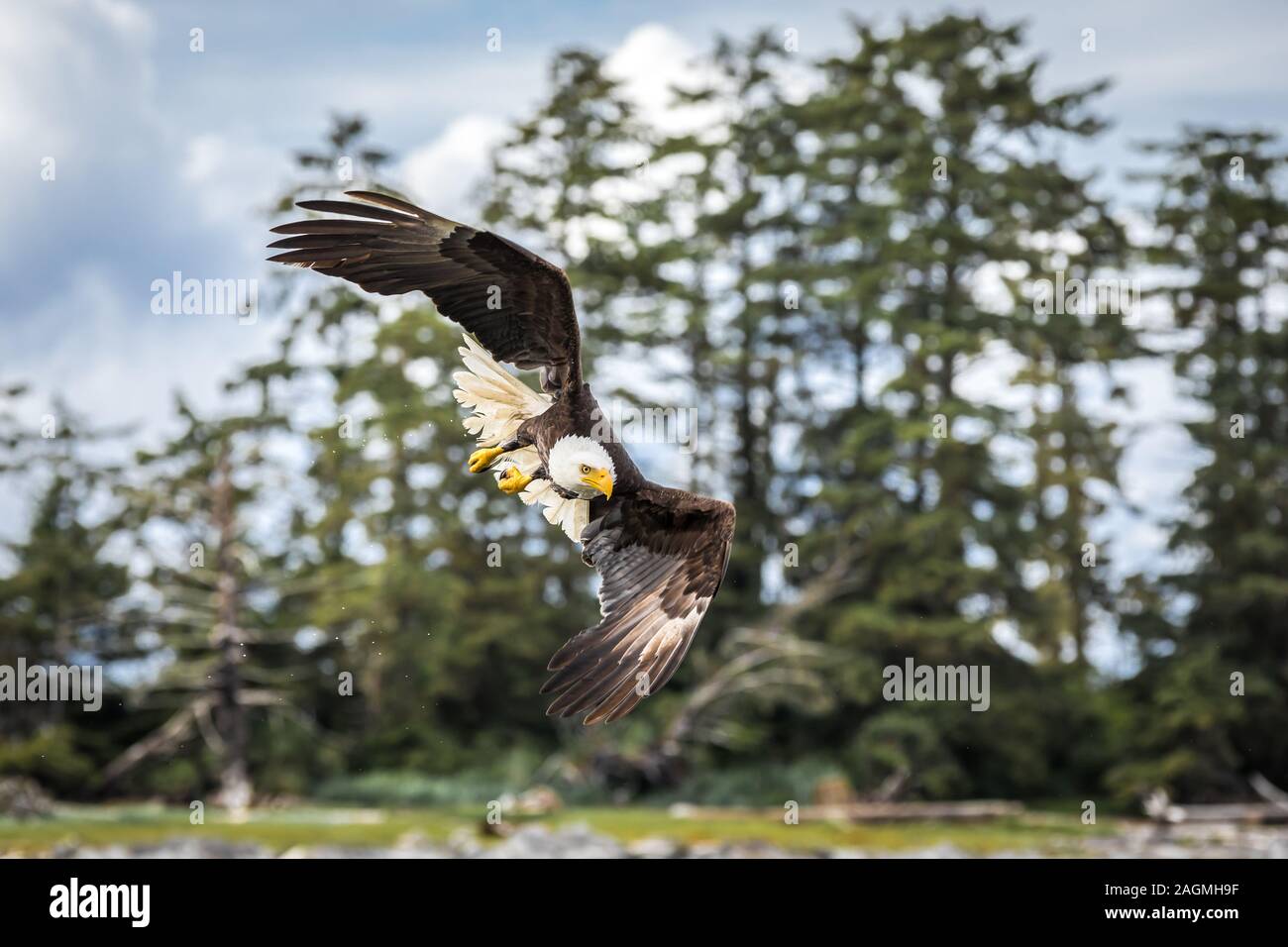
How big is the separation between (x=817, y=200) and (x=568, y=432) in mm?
15841

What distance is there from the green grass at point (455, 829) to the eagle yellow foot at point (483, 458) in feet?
28.5

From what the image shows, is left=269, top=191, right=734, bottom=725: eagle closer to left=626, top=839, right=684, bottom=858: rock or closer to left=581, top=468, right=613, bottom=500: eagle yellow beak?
left=581, top=468, right=613, bottom=500: eagle yellow beak

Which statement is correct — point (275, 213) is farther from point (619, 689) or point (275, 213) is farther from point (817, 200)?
point (619, 689)

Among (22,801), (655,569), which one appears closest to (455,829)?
(22,801)

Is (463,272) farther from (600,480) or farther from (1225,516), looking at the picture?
(1225,516)

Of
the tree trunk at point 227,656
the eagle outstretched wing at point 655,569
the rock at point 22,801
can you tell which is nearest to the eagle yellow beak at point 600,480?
the eagle outstretched wing at point 655,569

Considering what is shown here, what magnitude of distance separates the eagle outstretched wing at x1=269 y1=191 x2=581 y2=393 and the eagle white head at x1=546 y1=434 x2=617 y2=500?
35 cm

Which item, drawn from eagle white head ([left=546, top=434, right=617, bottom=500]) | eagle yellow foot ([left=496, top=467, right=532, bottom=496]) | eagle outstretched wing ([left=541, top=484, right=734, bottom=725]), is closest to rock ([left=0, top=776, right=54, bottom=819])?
eagle outstretched wing ([left=541, top=484, right=734, bottom=725])

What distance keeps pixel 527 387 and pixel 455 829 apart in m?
9.54

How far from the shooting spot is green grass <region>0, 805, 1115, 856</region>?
557 inches

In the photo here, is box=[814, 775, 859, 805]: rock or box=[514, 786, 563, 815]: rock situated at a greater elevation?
box=[514, 786, 563, 815]: rock

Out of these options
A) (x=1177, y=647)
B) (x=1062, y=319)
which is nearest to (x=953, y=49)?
(x=1062, y=319)

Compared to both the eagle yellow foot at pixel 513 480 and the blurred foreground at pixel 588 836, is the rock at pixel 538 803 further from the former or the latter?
the eagle yellow foot at pixel 513 480
